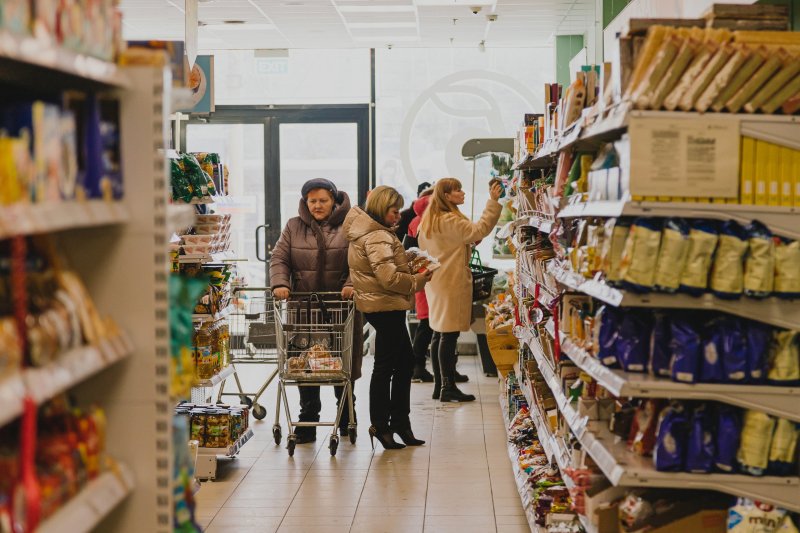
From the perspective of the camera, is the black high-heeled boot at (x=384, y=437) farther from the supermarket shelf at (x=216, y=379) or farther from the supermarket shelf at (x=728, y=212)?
the supermarket shelf at (x=728, y=212)

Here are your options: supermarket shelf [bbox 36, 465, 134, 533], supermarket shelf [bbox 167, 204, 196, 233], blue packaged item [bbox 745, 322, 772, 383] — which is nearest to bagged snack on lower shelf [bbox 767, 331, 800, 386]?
blue packaged item [bbox 745, 322, 772, 383]

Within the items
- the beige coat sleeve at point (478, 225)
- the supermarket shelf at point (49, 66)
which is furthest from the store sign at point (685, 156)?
the beige coat sleeve at point (478, 225)

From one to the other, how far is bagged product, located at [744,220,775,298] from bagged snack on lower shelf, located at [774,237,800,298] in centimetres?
2

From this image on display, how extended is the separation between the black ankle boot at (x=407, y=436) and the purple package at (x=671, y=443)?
12.3 feet

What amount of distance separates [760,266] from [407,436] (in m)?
A: 4.09

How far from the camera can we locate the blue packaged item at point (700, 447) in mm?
3156

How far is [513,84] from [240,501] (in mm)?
8159

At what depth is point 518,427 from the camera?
6.30 meters

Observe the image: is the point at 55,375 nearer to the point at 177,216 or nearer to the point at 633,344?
the point at 177,216

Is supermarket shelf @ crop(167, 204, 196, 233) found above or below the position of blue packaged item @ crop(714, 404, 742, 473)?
above

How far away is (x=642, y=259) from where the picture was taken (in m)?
3.12

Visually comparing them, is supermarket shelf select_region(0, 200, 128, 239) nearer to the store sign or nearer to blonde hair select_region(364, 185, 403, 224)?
the store sign

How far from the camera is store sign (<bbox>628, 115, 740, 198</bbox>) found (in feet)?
10.3

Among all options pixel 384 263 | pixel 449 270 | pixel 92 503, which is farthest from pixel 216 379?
pixel 92 503
